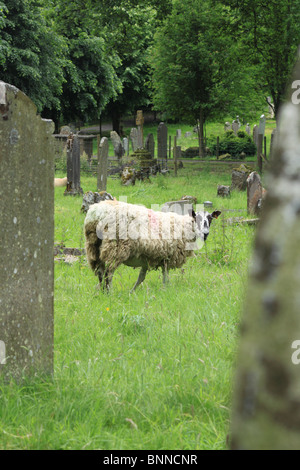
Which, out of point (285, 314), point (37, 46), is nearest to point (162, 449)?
point (285, 314)

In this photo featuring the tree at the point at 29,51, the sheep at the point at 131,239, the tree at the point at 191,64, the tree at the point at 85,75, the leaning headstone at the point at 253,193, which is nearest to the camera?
the sheep at the point at 131,239

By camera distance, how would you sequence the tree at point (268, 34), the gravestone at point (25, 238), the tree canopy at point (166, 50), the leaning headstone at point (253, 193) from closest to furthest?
the gravestone at point (25, 238) < the leaning headstone at point (253, 193) < the tree canopy at point (166, 50) < the tree at point (268, 34)

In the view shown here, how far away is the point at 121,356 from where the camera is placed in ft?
13.0

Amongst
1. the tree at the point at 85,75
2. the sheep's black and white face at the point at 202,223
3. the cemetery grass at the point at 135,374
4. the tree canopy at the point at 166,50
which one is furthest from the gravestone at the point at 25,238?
the tree at the point at 85,75

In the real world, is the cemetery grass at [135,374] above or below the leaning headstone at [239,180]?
below

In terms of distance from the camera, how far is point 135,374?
147 inches

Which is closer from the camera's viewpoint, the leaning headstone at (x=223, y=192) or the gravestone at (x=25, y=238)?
the gravestone at (x=25, y=238)

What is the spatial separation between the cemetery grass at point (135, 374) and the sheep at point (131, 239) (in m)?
0.33

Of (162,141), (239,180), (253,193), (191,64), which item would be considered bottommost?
(253,193)

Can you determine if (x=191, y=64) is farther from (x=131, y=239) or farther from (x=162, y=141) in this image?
(x=131, y=239)

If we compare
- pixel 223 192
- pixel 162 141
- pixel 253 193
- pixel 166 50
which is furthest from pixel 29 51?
pixel 253 193

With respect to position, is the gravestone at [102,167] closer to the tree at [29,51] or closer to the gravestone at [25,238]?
the gravestone at [25,238]

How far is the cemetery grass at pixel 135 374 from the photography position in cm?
293

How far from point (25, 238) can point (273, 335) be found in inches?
114
